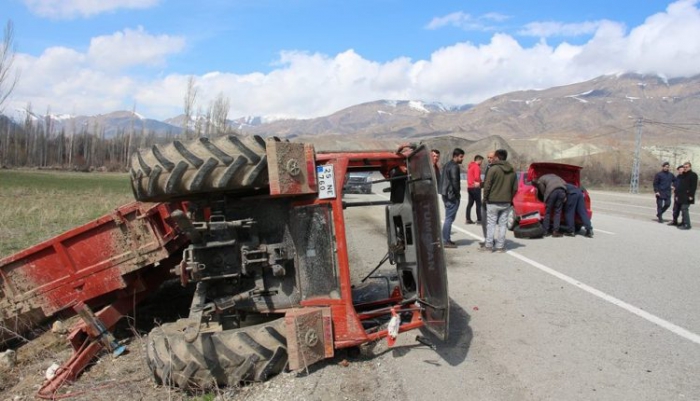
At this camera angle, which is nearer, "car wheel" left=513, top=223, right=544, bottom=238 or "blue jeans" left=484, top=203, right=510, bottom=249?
"blue jeans" left=484, top=203, right=510, bottom=249

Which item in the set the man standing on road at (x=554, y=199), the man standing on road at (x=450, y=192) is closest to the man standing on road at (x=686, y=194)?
the man standing on road at (x=554, y=199)

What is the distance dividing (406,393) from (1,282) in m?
4.32

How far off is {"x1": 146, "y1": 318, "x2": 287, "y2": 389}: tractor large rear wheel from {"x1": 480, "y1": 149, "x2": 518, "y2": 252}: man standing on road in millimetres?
6364

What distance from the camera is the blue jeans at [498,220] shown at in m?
9.78

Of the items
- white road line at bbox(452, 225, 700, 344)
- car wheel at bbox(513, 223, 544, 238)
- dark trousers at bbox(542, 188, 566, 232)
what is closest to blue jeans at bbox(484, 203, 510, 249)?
white road line at bbox(452, 225, 700, 344)

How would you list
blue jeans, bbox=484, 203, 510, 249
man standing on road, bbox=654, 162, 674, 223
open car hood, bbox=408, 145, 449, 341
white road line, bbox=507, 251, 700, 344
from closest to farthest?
1. open car hood, bbox=408, 145, 449, 341
2. white road line, bbox=507, 251, 700, 344
3. blue jeans, bbox=484, 203, 510, 249
4. man standing on road, bbox=654, 162, 674, 223

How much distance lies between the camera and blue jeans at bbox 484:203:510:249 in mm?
9781

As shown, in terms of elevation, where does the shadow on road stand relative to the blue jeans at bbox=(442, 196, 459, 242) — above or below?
below

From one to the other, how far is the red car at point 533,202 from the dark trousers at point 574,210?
8.2 inches

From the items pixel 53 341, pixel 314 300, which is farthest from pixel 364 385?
pixel 53 341

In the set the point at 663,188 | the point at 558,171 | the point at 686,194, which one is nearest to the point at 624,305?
the point at 558,171

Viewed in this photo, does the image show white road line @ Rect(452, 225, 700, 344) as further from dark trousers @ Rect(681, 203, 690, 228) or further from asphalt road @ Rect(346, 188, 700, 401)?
dark trousers @ Rect(681, 203, 690, 228)

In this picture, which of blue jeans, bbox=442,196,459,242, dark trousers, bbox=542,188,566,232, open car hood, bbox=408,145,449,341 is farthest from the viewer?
dark trousers, bbox=542,188,566,232

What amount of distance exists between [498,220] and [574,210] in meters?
2.72
